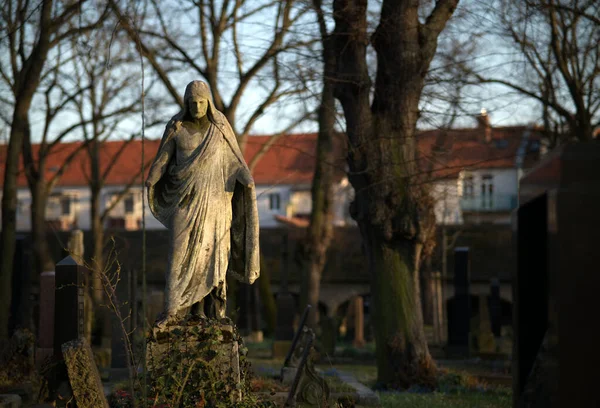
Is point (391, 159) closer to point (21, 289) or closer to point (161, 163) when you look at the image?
point (161, 163)

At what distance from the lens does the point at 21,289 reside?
17.7 metres

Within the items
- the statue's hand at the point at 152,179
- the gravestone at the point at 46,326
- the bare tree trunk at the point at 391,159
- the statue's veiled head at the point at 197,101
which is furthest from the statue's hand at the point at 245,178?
the gravestone at the point at 46,326

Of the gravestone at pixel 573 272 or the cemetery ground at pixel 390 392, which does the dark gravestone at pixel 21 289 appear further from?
the gravestone at pixel 573 272

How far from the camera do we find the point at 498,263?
37.1 m

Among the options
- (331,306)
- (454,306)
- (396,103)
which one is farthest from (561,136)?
(331,306)

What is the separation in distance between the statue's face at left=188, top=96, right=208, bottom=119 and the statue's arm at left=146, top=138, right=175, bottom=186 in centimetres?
34

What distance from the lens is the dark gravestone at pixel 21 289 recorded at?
17.3 metres

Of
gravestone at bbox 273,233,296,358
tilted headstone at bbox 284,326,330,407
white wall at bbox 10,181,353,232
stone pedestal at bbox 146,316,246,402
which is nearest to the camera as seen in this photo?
stone pedestal at bbox 146,316,246,402

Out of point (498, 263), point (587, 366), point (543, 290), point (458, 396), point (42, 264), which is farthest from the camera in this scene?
point (498, 263)

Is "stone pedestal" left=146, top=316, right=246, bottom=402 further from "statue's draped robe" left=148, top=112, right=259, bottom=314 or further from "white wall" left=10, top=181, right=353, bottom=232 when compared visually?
"white wall" left=10, top=181, right=353, bottom=232

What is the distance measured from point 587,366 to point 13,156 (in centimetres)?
1334

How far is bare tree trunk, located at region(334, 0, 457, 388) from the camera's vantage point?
44.4ft

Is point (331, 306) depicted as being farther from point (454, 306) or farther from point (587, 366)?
point (587, 366)

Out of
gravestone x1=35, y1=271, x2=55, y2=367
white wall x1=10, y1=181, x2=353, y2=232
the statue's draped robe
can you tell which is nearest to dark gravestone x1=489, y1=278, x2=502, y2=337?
gravestone x1=35, y1=271, x2=55, y2=367
